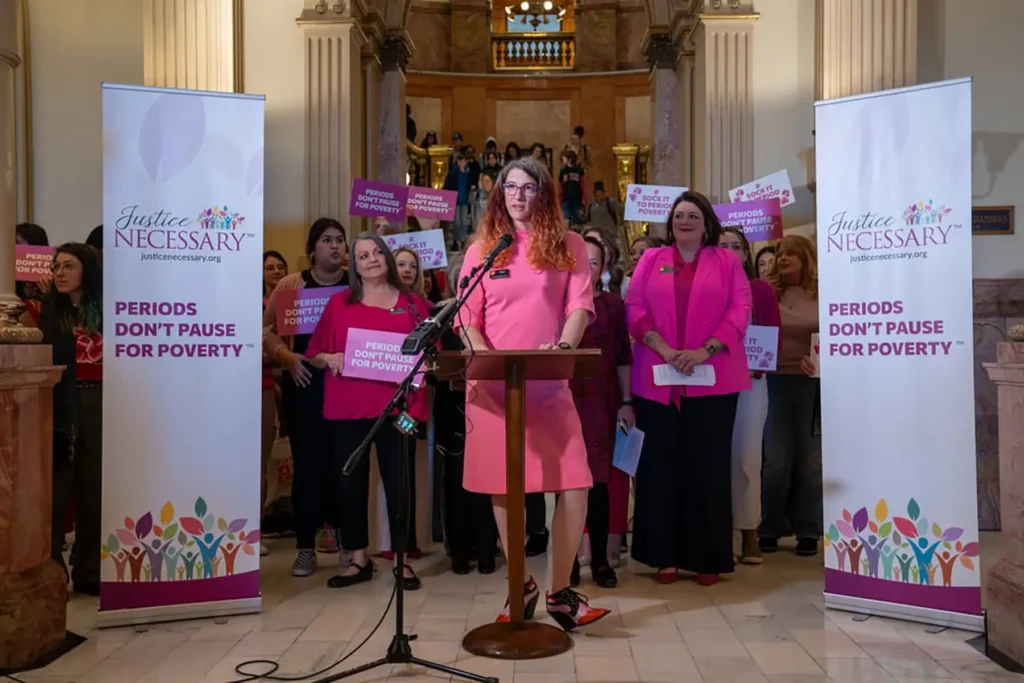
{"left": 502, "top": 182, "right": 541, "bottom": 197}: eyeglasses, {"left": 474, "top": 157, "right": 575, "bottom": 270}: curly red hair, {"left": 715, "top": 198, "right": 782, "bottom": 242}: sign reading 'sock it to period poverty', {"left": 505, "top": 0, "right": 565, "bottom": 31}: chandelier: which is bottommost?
{"left": 474, "top": 157, "right": 575, "bottom": 270}: curly red hair

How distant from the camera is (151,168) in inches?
154

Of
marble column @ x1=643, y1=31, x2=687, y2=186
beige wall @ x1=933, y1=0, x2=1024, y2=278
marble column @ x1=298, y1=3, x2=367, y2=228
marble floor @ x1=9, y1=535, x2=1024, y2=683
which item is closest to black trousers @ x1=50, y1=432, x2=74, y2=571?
marble floor @ x1=9, y1=535, x2=1024, y2=683

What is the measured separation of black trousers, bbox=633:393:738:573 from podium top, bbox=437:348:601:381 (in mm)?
1263

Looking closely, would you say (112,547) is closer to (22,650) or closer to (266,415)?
(22,650)

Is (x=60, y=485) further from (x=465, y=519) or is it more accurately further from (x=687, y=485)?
(x=687, y=485)

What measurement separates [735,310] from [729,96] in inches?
176

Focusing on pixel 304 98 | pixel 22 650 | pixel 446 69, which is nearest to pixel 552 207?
pixel 22 650

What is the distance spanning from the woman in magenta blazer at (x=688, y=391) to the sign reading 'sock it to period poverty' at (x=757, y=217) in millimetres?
1793

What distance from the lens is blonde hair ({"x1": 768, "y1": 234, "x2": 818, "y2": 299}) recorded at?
5.40 meters

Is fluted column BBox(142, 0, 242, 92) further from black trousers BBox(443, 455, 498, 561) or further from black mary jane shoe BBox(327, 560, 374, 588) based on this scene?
black mary jane shoe BBox(327, 560, 374, 588)

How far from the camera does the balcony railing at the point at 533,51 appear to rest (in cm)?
2034

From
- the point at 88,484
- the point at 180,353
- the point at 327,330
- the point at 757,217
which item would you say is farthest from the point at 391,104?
the point at 180,353

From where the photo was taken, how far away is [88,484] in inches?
171

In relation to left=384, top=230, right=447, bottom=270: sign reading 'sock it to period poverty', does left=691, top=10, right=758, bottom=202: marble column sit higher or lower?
higher
